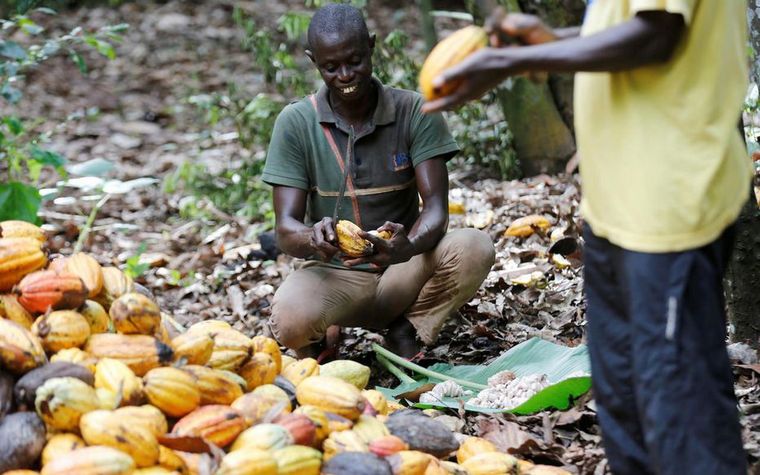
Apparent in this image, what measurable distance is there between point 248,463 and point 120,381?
43 centimetres

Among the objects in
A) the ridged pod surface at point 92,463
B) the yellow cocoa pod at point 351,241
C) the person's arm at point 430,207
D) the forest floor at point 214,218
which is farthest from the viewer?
the person's arm at point 430,207

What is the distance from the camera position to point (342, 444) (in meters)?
2.46

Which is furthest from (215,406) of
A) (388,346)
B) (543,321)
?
(543,321)

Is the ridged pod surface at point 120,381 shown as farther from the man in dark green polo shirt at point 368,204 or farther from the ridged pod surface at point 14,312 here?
the man in dark green polo shirt at point 368,204

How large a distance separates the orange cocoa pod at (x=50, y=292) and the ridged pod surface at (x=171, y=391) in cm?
32

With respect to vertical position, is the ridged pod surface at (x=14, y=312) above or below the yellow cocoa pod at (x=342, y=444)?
above

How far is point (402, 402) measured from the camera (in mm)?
3449

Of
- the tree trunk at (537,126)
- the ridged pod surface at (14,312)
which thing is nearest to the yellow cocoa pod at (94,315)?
the ridged pod surface at (14,312)

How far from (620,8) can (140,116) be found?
25.3 feet

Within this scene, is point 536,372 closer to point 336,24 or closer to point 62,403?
point 336,24

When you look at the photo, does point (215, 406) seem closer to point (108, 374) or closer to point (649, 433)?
point (108, 374)

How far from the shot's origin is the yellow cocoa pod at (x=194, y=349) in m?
2.60

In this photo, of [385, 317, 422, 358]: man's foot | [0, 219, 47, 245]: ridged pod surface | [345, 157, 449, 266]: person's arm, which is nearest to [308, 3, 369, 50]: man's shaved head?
[345, 157, 449, 266]: person's arm

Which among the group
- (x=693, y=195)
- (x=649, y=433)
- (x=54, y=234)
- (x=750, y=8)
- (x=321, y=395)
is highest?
(x=750, y=8)
